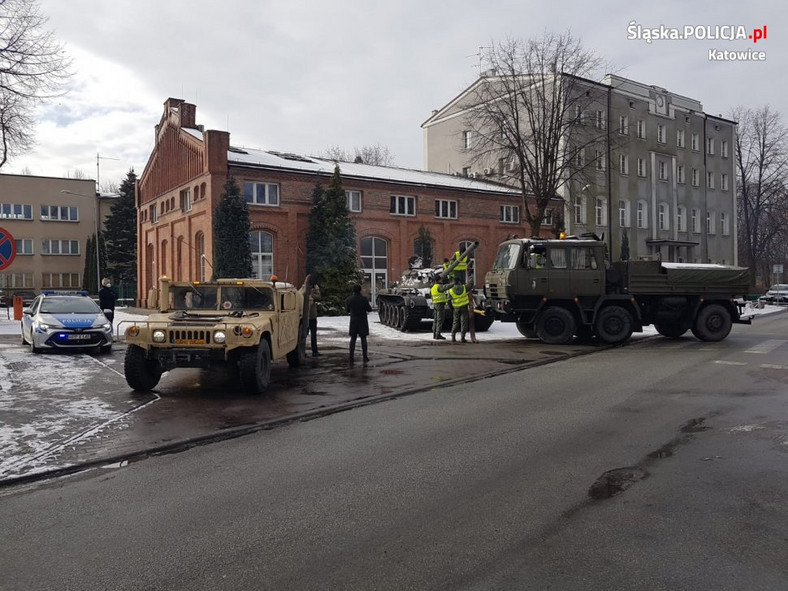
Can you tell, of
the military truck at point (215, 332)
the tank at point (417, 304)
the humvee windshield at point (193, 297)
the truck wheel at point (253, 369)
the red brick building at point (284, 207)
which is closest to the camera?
the military truck at point (215, 332)

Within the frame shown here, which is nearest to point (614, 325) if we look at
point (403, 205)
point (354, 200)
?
point (354, 200)

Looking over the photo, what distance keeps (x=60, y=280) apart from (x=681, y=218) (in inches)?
2071

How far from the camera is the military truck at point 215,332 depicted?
1004 centimetres

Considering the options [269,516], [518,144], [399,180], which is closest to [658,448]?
[269,516]

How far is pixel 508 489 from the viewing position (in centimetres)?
555

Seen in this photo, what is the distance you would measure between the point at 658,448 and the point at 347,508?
3.48 m

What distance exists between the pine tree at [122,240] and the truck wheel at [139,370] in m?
48.7

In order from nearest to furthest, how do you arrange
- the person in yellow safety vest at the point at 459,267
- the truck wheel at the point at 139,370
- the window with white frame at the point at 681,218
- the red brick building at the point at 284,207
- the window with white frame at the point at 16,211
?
the truck wheel at the point at 139,370 → the person in yellow safety vest at the point at 459,267 → the red brick building at the point at 284,207 → the window with white frame at the point at 681,218 → the window with white frame at the point at 16,211

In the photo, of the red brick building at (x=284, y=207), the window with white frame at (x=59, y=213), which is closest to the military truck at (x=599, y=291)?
the red brick building at (x=284, y=207)

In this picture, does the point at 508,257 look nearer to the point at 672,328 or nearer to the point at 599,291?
the point at 599,291

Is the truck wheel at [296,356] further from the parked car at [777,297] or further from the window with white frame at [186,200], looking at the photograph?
the parked car at [777,297]

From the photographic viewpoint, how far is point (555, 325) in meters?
18.4

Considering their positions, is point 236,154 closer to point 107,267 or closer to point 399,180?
point 399,180

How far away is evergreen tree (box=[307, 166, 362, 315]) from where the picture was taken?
31156 mm
